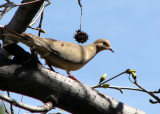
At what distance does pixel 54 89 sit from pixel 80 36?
4.91 ft

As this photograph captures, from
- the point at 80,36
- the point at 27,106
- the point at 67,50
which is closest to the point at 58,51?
the point at 67,50

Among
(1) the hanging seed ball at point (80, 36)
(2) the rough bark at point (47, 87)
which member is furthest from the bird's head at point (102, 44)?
(2) the rough bark at point (47, 87)

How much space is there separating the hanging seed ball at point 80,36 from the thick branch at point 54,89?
4.13ft

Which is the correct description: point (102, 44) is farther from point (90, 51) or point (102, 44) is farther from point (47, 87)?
point (47, 87)

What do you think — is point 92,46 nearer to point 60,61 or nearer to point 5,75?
point 60,61

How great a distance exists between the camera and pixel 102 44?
5355 mm

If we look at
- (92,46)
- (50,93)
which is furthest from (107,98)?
(92,46)

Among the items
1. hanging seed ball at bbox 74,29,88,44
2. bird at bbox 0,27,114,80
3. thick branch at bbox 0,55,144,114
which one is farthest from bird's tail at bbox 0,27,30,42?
hanging seed ball at bbox 74,29,88,44

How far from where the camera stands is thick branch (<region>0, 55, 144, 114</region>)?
2.56 meters

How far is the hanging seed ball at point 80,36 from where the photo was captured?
4055 millimetres

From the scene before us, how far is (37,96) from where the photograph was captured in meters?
2.66

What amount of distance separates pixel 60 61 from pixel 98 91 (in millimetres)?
806

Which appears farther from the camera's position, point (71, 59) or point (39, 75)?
point (71, 59)

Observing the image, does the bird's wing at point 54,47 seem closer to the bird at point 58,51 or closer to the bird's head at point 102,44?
Answer: the bird at point 58,51
